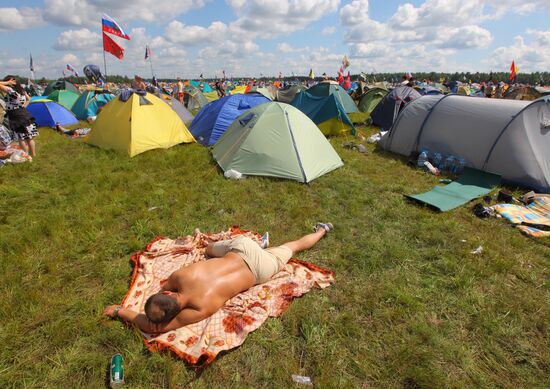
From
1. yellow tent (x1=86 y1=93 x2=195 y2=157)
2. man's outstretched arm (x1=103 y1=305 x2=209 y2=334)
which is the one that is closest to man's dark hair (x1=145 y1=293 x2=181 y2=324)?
man's outstretched arm (x1=103 y1=305 x2=209 y2=334)

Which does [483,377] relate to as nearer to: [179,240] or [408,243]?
[408,243]

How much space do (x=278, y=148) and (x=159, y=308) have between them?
4.66m

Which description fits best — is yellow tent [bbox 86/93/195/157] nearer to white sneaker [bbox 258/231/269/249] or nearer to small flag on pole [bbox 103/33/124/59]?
small flag on pole [bbox 103/33/124/59]

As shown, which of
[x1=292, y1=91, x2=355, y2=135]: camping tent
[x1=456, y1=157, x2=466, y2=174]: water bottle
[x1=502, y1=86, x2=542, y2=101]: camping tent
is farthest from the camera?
[x1=502, y1=86, x2=542, y2=101]: camping tent

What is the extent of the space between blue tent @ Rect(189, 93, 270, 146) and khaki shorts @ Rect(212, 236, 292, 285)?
6493 millimetres

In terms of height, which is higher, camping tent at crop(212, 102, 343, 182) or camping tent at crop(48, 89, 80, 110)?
camping tent at crop(48, 89, 80, 110)

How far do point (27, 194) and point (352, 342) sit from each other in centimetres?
669

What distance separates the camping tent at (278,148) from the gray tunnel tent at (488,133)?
3.08 meters

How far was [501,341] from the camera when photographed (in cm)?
293

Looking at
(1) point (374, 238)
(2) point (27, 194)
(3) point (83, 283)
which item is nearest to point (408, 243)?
(1) point (374, 238)

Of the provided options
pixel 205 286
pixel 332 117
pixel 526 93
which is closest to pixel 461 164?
pixel 332 117

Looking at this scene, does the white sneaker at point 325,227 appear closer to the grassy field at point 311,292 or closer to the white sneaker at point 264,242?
the grassy field at point 311,292

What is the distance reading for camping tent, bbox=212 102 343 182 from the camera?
6.67 m

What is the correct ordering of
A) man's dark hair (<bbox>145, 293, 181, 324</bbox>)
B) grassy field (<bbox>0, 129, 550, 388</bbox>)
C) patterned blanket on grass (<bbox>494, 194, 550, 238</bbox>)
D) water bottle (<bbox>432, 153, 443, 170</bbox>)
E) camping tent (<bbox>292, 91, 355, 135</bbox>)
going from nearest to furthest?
grassy field (<bbox>0, 129, 550, 388</bbox>), man's dark hair (<bbox>145, 293, 181, 324</bbox>), patterned blanket on grass (<bbox>494, 194, 550, 238</bbox>), water bottle (<bbox>432, 153, 443, 170</bbox>), camping tent (<bbox>292, 91, 355, 135</bbox>)
